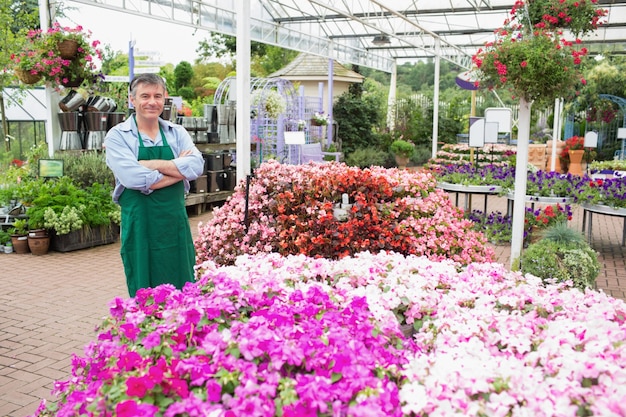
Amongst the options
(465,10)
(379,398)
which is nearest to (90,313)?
(379,398)

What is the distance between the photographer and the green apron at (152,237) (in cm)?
313

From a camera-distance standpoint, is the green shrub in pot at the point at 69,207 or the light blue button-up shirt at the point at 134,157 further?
the green shrub in pot at the point at 69,207

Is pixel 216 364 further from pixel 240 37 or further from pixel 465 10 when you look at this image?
pixel 465 10

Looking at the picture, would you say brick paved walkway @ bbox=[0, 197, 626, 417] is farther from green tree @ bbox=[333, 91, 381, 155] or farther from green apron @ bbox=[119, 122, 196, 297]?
Answer: green tree @ bbox=[333, 91, 381, 155]

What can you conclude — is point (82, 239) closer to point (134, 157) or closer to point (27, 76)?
point (27, 76)

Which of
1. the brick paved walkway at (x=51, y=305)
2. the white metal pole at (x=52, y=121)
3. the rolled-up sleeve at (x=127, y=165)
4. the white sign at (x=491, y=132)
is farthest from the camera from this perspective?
the white sign at (x=491, y=132)

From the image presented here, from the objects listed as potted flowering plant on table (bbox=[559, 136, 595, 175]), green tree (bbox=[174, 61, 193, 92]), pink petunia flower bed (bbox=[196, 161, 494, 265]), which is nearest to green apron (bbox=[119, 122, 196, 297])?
pink petunia flower bed (bbox=[196, 161, 494, 265])

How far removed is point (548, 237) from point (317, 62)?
675 inches

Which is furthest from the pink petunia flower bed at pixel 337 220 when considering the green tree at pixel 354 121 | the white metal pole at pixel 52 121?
the green tree at pixel 354 121

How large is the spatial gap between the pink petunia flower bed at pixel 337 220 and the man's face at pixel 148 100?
5.01 ft

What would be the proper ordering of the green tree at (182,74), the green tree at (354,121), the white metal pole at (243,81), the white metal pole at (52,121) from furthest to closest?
the green tree at (182,74) < the green tree at (354,121) < the white metal pole at (52,121) < the white metal pole at (243,81)

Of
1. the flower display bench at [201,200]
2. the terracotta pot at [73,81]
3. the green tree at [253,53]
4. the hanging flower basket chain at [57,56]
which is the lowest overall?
the flower display bench at [201,200]

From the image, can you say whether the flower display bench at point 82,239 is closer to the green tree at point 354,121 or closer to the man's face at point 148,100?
the man's face at point 148,100

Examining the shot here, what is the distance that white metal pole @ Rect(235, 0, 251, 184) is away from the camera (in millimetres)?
5684
